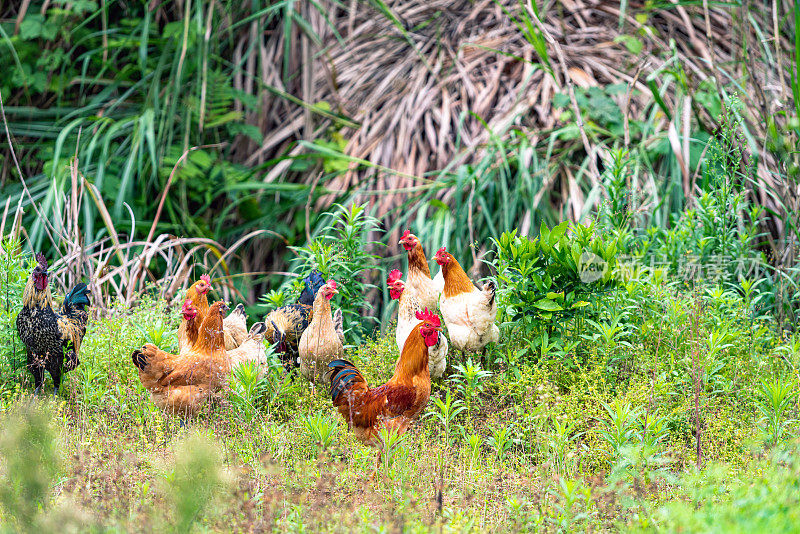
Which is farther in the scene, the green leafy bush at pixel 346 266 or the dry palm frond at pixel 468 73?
the dry palm frond at pixel 468 73

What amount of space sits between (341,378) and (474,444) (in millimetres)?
707

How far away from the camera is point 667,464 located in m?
3.25

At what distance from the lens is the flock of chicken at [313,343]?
347 cm

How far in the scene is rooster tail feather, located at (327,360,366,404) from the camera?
3.45m

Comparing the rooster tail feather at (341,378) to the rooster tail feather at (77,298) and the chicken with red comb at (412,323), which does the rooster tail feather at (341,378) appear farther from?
the rooster tail feather at (77,298)

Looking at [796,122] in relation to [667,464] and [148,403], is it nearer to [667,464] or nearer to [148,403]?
[667,464]

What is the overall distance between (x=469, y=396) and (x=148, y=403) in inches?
67.7

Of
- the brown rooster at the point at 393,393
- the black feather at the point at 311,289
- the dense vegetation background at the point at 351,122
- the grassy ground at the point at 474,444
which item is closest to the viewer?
the grassy ground at the point at 474,444

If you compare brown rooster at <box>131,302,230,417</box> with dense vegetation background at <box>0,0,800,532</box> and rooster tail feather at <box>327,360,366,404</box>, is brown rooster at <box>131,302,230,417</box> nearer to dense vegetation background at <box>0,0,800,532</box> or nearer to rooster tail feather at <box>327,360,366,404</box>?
dense vegetation background at <box>0,0,800,532</box>

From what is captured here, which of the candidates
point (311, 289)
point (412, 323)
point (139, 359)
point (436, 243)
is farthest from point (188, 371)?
point (436, 243)


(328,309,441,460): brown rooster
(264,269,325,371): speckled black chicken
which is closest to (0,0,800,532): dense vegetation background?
(328,309,441,460): brown rooster

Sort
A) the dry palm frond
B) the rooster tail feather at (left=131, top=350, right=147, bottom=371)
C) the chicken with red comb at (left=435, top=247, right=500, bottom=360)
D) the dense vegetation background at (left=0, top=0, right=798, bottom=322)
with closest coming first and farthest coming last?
1. the rooster tail feather at (left=131, top=350, right=147, bottom=371)
2. the chicken with red comb at (left=435, top=247, right=500, bottom=360)
3. the dense vegetation background at (left=0, top=0, right=798, bottom=322)
4. the dry palm frond

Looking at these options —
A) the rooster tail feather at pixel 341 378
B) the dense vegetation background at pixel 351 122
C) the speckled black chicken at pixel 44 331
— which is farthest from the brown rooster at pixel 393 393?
the dense vegetation background at pixel 351 122

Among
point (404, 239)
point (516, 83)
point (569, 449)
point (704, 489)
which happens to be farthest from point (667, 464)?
point (516, 83)
